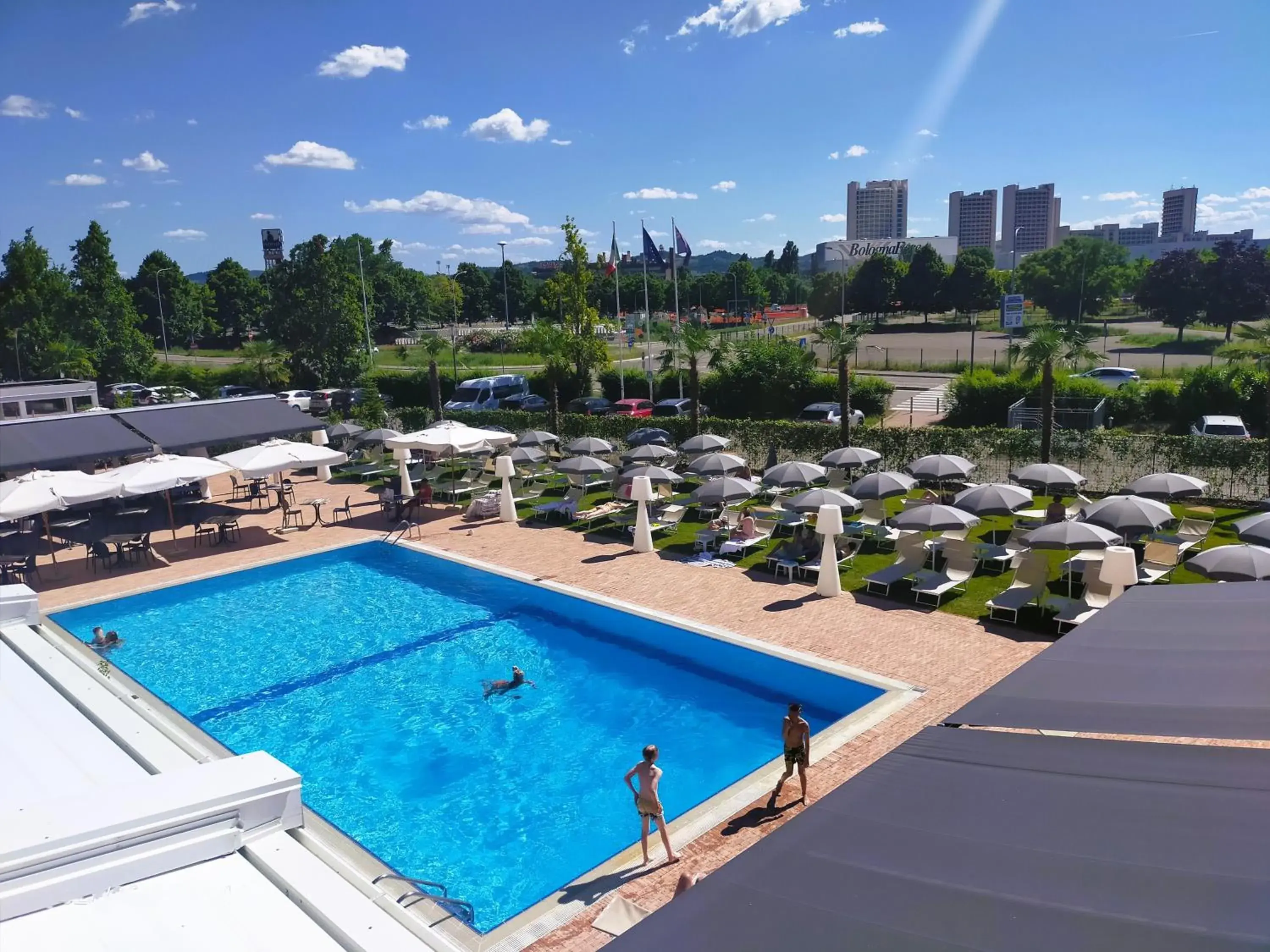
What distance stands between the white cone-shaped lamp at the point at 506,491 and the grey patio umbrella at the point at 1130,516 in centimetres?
1368

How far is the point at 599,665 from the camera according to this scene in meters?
15.5

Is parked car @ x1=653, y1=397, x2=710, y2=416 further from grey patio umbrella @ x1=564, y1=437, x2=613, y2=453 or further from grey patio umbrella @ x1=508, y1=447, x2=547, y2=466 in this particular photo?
grey patio umbrella @ x1=508, y1=447, x2=547, y2=466

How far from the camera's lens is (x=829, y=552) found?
16.8 meters

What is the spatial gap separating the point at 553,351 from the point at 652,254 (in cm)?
976

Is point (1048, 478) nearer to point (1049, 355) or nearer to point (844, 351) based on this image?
point (1049, 355)

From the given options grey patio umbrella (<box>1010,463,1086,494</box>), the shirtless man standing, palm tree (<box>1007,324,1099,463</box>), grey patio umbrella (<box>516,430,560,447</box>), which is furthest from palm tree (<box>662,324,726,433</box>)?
the shirtless man standing

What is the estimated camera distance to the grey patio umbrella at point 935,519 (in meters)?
16.8

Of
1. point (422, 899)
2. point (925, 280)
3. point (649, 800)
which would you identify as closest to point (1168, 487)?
point (649, 800)

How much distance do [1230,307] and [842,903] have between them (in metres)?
74.3

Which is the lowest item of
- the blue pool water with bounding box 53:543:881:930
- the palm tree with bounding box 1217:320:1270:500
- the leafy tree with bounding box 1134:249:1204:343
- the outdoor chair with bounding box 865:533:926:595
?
the blue pool water with bounding box 53:543:881:930

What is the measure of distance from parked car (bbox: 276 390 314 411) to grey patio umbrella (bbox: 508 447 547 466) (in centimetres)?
2195

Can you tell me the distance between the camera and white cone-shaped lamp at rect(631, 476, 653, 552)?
20.0 metres

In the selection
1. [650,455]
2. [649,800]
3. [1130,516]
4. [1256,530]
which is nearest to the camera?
[649,800]

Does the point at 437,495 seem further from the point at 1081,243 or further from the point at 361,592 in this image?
the point at 1081,243
